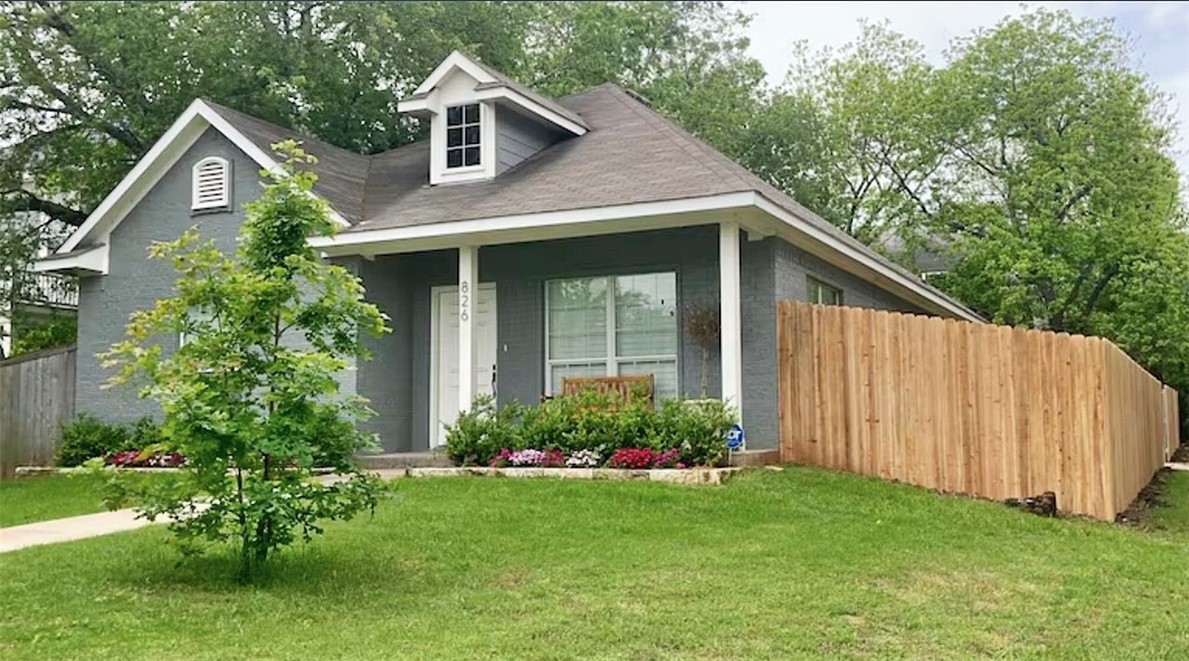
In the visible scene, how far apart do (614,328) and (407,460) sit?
292 centimetres

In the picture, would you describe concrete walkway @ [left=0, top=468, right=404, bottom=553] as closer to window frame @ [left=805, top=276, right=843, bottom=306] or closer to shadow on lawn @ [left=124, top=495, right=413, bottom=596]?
shadow on lawn @ [left=124, top=495, right=413, bottom=596]

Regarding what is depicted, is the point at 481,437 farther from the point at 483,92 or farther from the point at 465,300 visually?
the point at 483,92

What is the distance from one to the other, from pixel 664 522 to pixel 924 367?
3.92m

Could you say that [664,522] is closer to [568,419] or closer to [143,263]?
[568,419]

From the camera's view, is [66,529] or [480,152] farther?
[480,152]

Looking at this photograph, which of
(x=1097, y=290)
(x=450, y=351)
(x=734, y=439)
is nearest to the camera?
(x=734, y=439)

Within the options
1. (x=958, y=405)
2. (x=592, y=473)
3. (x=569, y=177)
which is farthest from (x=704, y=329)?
(x=958, y=405)

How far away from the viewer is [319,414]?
267 inches

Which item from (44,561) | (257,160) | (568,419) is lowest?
(44,561)

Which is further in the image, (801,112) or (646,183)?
(801,112)

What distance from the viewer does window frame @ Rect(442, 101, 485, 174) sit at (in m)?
14.5

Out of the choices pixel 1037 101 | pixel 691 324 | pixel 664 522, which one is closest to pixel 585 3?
pixel 1037 101

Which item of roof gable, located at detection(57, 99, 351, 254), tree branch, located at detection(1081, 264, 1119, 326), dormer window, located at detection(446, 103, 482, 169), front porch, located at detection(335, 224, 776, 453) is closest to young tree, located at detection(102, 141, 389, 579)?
front porch, located at detection(335, 224, 776, 453)

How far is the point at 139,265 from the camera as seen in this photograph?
15109 millimetres
